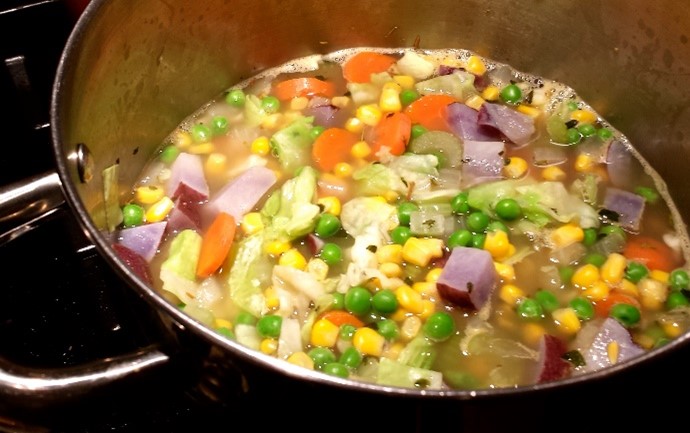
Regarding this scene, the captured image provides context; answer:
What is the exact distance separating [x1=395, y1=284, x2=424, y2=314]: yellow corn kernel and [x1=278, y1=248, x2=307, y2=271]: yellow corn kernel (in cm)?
A: 30

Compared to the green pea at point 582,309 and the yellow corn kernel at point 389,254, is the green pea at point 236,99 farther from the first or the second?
the green pea at point 582,309

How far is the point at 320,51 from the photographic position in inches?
112

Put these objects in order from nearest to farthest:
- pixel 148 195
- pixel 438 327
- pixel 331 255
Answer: pixel 438 327 → pixel 331 255 → pixel 148 195

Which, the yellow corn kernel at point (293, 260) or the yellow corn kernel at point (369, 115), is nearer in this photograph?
the yellow corn kernel at point (293, 260)

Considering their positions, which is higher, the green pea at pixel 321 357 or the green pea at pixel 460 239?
the green pea at pixel 460 239

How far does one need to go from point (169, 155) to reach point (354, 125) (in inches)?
26.3

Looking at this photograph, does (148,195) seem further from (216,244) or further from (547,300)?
(547,300)

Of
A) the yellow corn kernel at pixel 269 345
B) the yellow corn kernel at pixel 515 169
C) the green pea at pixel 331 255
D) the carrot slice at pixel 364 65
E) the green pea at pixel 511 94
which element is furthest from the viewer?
the carrot slice at pixel 364 65

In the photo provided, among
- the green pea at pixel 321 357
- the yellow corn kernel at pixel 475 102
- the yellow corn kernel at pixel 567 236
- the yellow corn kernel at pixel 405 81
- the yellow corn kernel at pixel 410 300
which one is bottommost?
the green pea at pixel 321 357

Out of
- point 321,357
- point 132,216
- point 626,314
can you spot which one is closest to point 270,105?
point 132,216

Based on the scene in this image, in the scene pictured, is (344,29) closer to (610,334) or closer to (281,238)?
(281,238)

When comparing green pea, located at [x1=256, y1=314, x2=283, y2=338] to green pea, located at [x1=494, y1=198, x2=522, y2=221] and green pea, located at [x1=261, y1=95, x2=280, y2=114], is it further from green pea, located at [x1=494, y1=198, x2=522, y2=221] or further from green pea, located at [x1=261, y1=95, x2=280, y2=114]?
green pea, located at [x1=261, y1=95, x2=280, y2=114]

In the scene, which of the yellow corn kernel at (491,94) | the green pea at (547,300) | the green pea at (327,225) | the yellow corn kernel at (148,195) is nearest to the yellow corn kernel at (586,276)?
the green pea at (547,300)

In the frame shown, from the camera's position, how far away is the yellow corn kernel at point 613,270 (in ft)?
6.89
